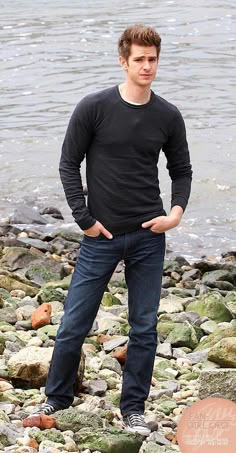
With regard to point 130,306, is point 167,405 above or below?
below

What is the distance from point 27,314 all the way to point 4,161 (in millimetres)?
8367

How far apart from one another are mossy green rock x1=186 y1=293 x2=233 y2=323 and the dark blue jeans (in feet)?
8.72

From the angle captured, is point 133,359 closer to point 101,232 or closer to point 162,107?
point 101,232

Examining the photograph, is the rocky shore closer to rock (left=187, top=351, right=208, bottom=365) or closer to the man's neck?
rock (left=187, top=351, right=208, bottom=365)

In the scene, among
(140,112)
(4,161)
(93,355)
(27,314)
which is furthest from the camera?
(4,161)

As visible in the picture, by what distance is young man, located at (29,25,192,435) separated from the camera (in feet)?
17.4

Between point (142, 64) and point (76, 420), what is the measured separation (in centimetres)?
177

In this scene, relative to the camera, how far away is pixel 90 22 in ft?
88.8

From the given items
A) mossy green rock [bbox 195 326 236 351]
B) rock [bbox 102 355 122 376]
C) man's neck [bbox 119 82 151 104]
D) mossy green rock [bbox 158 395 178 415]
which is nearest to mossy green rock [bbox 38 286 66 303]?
mossy green rock [bbox 195 326 236 351]

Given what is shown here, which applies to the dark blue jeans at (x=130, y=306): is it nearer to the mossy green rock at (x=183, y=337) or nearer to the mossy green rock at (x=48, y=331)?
the mossy green rock at (x=48, y=331)

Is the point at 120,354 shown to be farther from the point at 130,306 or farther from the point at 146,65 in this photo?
the point at 146,65

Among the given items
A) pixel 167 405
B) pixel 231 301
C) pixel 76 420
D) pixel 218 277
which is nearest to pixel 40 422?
pixel 76 420

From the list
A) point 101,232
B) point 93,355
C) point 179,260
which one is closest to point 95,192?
point 101,232

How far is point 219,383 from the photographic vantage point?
568 centimetres
